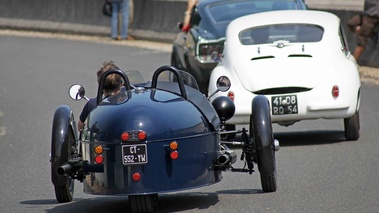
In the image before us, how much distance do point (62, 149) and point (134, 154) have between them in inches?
36.9

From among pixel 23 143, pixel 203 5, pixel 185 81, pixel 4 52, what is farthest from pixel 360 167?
pixel 4 52

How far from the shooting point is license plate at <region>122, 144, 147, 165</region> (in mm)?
8562

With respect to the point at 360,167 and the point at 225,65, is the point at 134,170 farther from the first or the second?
the point at 225,65

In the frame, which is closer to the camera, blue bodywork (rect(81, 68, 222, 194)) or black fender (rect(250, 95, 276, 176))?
blue bodywork (rect(81, 68, 222, 194))

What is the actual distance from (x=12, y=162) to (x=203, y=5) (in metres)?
6.89

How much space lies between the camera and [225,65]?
47.6ft

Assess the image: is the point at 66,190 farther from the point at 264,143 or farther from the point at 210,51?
the point at 210,51

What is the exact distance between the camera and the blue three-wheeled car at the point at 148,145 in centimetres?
859

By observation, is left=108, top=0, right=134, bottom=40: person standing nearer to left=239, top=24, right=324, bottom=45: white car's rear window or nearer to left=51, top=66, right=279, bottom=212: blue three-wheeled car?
left=239, top=24, right=324, bottom=45: white car's rear window

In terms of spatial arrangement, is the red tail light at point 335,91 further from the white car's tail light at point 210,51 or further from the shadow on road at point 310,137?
the white car's tail light at point 210,51

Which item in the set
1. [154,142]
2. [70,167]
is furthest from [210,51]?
[154,142]

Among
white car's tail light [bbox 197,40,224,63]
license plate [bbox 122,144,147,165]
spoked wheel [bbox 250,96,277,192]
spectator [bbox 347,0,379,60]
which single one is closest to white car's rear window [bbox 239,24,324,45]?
white car's tail light [bbox 197,40,224,63]

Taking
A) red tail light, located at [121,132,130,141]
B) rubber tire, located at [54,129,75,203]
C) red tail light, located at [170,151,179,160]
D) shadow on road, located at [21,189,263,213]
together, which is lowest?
shadow on road, located at [21,189,263,213]

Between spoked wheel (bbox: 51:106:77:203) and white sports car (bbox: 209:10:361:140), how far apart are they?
4.18 meters
